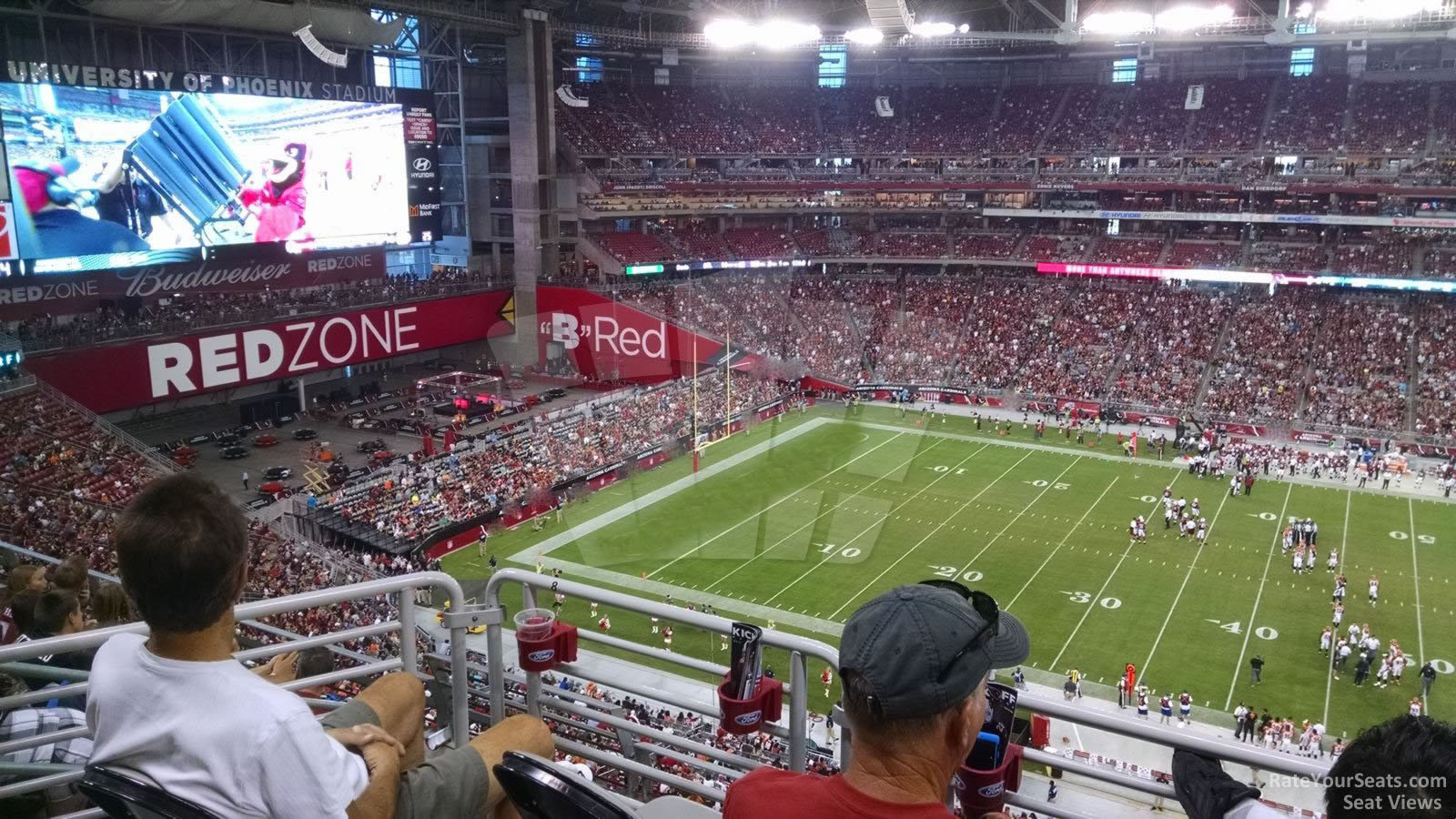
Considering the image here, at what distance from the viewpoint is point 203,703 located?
6.94ft

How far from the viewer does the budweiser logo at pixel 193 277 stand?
2930cm

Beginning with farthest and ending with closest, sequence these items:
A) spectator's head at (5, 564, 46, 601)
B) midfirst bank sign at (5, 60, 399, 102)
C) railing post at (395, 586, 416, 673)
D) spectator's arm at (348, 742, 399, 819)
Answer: midfirst bank sign at (5, 60, 399, 102) < spectator's head at (5, 564, 46, 601) < railing post at (395, 586, 416, 673) < spectator's arm at (348, 742, 399, 819)

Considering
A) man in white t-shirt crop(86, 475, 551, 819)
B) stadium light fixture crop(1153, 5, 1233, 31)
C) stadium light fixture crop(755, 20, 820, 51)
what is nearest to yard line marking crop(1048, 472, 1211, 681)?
stadium light fixture crop(1153, 5, 1233, 31)

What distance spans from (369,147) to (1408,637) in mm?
30798

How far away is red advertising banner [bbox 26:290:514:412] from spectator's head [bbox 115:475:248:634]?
26.5 meters

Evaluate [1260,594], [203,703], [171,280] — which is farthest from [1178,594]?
[171,280]

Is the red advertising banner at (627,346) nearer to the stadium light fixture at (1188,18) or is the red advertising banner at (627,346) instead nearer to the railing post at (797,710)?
the railing post at (797,710)

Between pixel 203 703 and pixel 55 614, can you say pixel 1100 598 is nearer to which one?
pixel 55 614

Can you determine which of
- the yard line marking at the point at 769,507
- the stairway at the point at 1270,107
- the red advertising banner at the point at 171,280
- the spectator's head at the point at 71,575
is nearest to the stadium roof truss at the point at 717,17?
the stairway at the point at 1270,107

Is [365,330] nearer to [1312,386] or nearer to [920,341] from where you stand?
[920,341]

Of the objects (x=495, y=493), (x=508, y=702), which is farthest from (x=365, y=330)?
(x=508, y=702)

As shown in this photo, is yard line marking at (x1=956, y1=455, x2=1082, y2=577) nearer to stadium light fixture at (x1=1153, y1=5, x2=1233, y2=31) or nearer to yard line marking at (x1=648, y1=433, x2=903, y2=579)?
yard line marking at (x1=648, y1=433, x2=903, y2=579)

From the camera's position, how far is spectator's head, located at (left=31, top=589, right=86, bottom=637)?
4.20 meters

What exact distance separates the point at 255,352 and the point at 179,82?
7958mm
